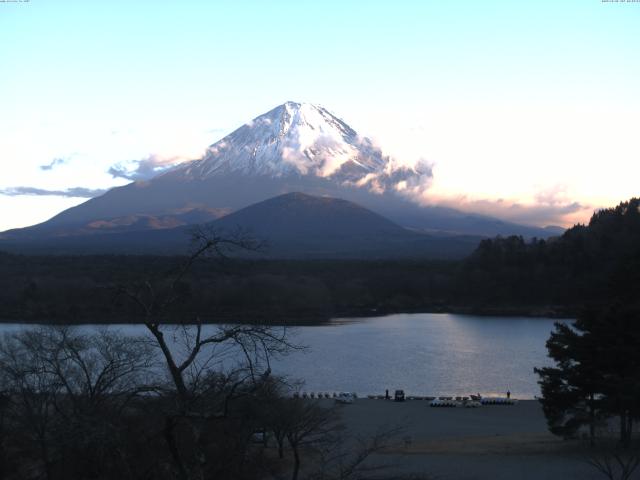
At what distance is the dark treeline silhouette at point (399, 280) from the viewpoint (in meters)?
41.5

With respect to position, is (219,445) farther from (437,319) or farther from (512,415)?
(437,319)

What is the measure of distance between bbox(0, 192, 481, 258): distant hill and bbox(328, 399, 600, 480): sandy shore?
59.2m

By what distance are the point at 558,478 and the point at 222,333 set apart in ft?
24.8

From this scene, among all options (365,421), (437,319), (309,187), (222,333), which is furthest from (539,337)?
(309,187)

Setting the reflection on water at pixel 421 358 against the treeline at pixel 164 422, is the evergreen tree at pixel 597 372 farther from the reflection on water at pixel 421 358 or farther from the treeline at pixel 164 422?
the reflection on water at pixel 421 358

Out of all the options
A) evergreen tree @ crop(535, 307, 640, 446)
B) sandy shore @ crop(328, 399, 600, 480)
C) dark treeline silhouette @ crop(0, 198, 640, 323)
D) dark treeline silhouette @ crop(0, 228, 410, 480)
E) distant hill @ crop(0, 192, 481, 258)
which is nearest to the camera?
dark treeline silhouette @ crop(0, 228, 410, 480)

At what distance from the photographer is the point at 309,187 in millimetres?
129750

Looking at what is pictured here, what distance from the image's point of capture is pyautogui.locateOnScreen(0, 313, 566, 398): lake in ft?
71.1

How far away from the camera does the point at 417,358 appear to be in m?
26.5

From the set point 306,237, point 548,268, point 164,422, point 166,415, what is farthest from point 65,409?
point 306,237

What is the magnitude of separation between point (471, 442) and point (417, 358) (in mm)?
12691

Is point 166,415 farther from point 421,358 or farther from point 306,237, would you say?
point 306,237

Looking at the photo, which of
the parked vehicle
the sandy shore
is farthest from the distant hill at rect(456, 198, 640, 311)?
the sandy shore

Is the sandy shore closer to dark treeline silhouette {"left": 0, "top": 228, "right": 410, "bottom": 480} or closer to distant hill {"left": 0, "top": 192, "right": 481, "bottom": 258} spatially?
dark treeline silhouette {"left": 0, "top": 228, "right": 410, "bottom": 480}
